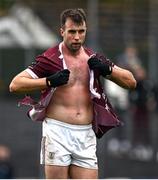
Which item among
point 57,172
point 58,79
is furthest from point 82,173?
point 58,79

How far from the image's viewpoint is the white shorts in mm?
10141

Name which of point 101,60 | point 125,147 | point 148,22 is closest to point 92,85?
point 101,60

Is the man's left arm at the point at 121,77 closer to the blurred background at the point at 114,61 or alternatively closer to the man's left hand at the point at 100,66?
the man's left hand at the point at 100,66

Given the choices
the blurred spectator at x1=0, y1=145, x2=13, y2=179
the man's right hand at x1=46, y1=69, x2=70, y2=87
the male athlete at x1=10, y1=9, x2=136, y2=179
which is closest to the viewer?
the man's right hand at x1=46, y1=69, x2=70, y2=87

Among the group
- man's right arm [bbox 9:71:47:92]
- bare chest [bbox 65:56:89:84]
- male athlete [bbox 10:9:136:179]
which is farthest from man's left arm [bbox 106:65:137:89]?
man's right arm [bbox 9:71:47:92]

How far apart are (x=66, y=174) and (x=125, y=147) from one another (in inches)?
325

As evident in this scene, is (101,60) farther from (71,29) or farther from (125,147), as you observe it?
(125,147)

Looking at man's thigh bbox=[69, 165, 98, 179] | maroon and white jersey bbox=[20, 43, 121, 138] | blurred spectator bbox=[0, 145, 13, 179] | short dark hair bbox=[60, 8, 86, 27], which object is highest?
short dark hair bbox=[60, 8, 86, 27]

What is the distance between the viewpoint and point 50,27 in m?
22.1

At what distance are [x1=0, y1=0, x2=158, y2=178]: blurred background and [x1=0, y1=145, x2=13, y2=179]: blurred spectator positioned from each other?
0.02 m

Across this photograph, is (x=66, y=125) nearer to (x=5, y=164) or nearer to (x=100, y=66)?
(x=100, y=66)

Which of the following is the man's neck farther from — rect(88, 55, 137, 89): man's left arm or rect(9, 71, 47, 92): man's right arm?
rect(9, 71, 47, 92): man's right arm

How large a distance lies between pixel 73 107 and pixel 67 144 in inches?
12.4

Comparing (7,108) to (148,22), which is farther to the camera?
(148,22)
